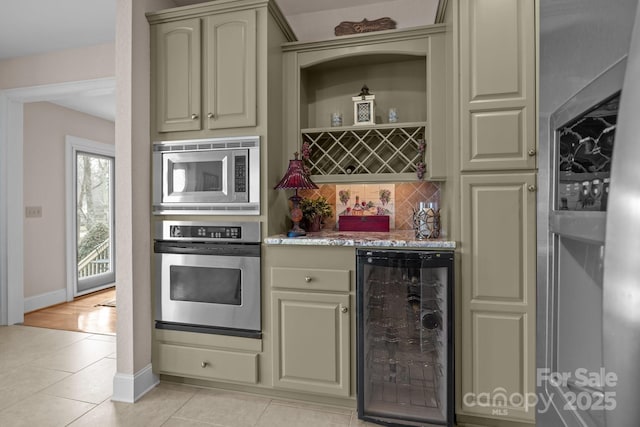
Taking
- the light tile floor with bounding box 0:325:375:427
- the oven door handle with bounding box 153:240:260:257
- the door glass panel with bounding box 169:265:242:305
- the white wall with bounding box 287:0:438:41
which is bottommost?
the light tile floor with bounding box 0:325:375:427

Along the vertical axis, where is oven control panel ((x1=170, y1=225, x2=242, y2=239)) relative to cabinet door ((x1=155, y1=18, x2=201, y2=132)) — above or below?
below

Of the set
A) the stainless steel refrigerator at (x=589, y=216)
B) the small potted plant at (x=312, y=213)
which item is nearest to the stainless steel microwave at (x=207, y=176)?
the small potted plant at (x=312, y=213)

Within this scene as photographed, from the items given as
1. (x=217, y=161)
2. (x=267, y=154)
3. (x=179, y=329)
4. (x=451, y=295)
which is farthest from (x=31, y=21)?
(x=451, y=295)

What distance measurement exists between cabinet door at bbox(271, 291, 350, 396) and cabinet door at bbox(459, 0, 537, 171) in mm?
1101

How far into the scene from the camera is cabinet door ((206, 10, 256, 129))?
213 centimetres

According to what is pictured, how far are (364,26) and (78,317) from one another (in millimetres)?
4081

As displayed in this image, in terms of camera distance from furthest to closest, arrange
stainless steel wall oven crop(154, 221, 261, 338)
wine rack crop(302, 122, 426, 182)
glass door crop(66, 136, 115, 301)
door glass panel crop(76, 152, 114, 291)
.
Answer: door glass panel crop(76, 152, 114, 291), glass door crop(66, 136, 115, 301), wine rack crop(302, 122, 426, 182), stainless steel wall oven crop(154, 221, 261, 338)

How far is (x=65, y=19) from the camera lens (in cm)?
271

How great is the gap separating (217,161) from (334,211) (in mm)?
963

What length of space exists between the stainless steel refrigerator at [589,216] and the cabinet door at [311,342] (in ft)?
4.72

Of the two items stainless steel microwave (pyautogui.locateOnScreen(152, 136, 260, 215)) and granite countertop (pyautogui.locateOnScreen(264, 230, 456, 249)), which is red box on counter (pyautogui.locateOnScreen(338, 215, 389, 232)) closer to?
granite countertop (pyautogui.locateOnScreen(264, 230, 456, 249))

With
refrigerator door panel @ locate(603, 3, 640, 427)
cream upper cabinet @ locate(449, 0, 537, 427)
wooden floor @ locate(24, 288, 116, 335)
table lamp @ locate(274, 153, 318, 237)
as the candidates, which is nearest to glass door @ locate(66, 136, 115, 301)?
wooden floor @ locate(24, 288, 116, 335)

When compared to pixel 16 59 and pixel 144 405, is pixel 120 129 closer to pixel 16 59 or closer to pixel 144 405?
pixel 144 405

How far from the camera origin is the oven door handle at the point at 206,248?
6.98 feet
